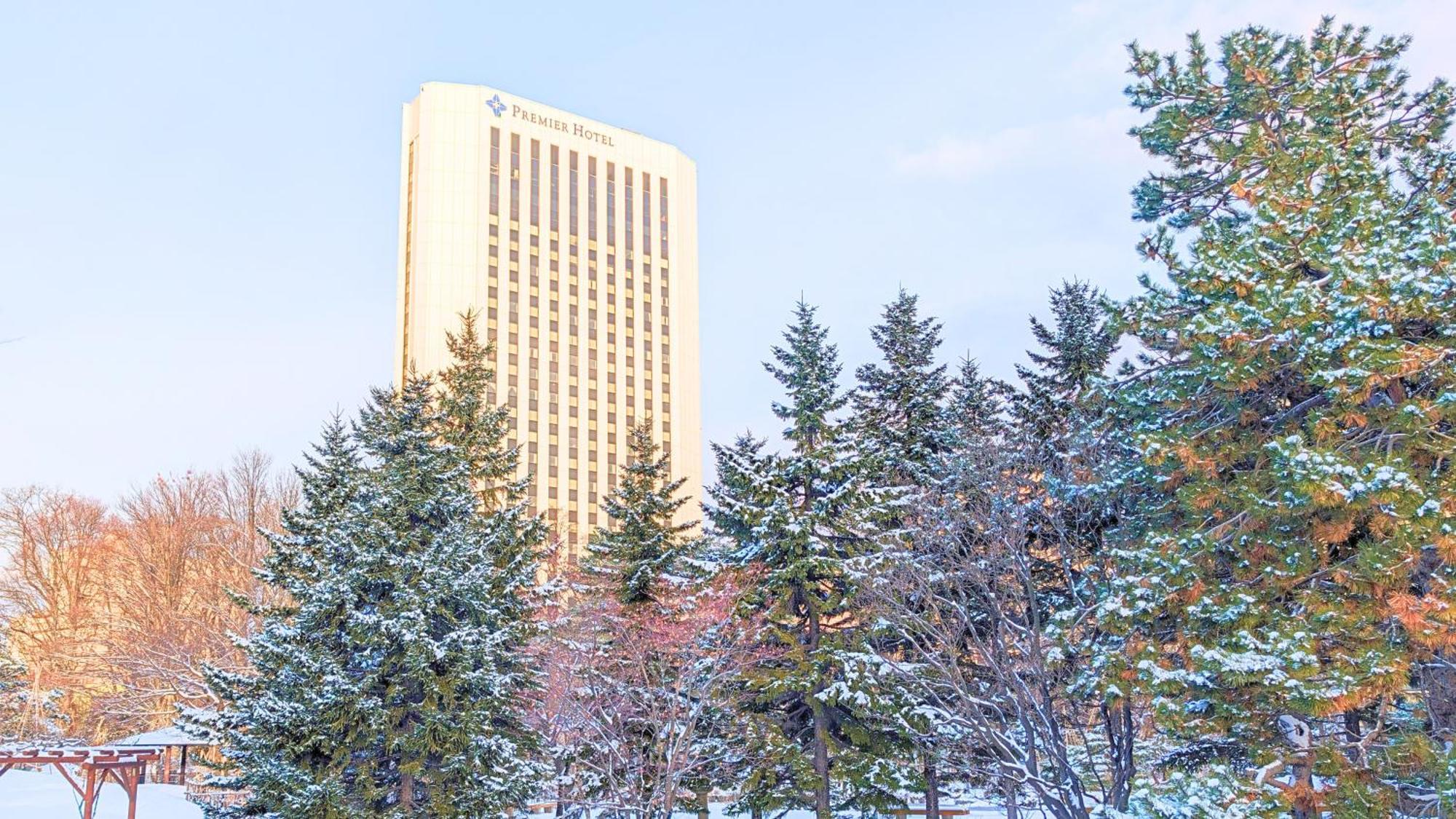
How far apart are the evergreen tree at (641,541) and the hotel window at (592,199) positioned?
72.1 metres

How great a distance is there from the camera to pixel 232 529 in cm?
3900

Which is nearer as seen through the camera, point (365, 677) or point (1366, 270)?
point (1366, 270)

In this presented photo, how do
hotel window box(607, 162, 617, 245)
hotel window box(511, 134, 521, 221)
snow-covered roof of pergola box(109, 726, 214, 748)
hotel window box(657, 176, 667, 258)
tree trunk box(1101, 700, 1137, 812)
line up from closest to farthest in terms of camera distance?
tree trunk box(1101, 700, 1137, 812), snow-covered roof of pergola box(109, 726, 214, 748), hotel window box(511, 134, 521, 221), hotel window box(607, 162, 617, 245), hotel window box(657, 176, 667, 258)

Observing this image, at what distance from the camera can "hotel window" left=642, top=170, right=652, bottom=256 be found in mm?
101500

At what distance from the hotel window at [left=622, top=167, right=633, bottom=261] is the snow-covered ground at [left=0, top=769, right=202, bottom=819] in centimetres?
7180

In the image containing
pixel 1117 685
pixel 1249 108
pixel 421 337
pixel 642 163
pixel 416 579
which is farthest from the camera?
pixel 642 163

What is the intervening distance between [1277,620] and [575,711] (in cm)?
1437

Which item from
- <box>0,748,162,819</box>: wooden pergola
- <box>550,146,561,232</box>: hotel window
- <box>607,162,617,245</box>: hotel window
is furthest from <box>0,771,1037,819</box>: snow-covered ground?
<box>607,162,617,245</box>: hotel window

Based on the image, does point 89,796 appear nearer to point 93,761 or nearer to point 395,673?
point 93,761

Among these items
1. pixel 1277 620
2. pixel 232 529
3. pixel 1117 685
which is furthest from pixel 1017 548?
pixel 232 529

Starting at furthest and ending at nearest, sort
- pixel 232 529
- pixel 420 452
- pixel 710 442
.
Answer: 1. pixel 232 529
2. pixel 710 442
3. pixel 420 452

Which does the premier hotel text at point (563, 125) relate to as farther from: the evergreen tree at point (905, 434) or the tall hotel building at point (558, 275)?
the evergreen tree at point (905, 434)

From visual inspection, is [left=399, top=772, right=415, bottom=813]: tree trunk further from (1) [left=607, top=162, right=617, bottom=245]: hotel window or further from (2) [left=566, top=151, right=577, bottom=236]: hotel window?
(1) [left=607, top=162, right=617, bottom=245]: hotel window

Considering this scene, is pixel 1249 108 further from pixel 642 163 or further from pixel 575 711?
pixel 642 163
